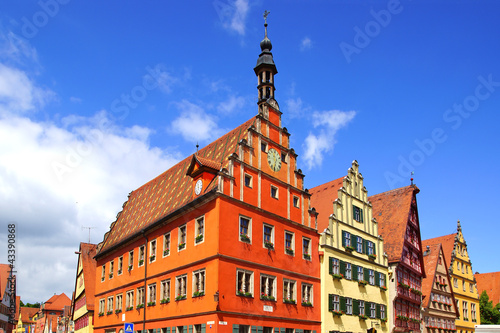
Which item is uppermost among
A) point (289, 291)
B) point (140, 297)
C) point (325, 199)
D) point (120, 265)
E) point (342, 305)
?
point (325, 199)

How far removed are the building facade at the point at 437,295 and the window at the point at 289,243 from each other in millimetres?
23282

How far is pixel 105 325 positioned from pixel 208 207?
67.0 feet

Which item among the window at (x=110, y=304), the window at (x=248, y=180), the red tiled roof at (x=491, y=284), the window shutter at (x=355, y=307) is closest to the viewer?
the window at (x=248, y=180)

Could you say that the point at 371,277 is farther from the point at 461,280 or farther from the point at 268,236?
the point at 461,280

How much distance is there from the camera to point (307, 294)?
123 feet

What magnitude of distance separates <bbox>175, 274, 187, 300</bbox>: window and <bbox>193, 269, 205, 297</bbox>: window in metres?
1.29

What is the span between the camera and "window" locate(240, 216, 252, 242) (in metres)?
33.2

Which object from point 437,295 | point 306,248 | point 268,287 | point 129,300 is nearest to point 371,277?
point 306,248

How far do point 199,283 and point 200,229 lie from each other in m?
3.42

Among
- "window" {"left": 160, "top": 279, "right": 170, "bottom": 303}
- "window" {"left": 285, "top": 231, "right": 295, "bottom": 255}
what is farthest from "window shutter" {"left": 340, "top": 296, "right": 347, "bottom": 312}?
"window" {"left": 160, "top": 279, "right": 170, "bottom": 303}

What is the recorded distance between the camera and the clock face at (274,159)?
121 ft

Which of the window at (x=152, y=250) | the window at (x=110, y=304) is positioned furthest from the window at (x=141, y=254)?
the window at (x=110, y=304)

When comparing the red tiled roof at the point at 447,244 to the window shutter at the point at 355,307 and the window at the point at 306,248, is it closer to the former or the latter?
the window shutter at the point at 355,307

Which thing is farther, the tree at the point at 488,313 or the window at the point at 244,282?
the tree at the point at 488,313
